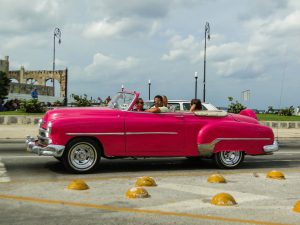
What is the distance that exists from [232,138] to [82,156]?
323 centimetres

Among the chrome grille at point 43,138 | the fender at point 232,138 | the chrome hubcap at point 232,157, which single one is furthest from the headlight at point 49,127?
the chrome hubcap at point 232,157

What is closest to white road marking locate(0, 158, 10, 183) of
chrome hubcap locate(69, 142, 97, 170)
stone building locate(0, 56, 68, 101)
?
chrome hubcap locate(69, 142, 97, 170)

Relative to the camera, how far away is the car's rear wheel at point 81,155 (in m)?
8.90

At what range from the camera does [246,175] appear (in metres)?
9.29

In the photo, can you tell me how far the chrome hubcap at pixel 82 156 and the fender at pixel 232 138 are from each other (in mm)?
2253

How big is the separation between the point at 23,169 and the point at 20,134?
10634 mm

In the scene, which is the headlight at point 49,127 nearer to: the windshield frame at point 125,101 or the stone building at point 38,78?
the windshield frame at point 125,101

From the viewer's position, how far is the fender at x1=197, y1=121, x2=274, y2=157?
9820 mm

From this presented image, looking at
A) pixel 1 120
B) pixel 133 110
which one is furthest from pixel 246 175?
pixel 1 120

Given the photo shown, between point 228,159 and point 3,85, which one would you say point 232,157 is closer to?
point 228,159

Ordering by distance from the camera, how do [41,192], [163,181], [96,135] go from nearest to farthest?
[41,192] < [163,181] < [96,135]

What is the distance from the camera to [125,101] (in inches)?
377

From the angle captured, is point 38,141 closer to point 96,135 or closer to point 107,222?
point 96,135

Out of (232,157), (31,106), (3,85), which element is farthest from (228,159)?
(3,85)
